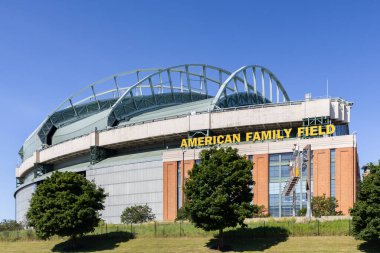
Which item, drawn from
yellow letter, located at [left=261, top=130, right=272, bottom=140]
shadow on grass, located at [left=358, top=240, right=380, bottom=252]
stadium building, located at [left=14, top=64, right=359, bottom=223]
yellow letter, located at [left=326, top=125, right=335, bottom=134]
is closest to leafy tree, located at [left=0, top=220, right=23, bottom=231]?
stadium building, located at [left=14, top=64, right=359, bottom=223]

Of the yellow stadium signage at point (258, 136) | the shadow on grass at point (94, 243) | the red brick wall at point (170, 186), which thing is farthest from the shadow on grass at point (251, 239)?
the red brick wall at point (170, 186)

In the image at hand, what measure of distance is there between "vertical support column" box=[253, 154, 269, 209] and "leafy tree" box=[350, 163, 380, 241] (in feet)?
143

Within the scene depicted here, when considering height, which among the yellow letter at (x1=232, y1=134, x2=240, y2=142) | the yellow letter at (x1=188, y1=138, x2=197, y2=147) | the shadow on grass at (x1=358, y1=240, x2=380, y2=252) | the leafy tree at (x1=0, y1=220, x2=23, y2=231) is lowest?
the leafy tree at (x1=0, y1=220, x2=23, y2=231)

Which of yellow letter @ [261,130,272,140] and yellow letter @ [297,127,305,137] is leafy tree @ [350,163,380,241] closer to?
yellow letter @ [297,127,305,137]

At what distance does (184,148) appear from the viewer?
12794cm

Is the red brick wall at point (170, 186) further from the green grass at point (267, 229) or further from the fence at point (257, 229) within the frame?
the green grass at point (267, 229)

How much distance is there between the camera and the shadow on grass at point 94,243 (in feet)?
289

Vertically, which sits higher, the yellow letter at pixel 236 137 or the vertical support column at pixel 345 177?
the yellow letter at pixel 236 137

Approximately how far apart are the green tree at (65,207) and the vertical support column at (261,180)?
114 ft

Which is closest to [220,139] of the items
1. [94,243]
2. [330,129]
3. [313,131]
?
[313,131]

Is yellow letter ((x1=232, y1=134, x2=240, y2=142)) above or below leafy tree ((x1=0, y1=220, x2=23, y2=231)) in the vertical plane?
above

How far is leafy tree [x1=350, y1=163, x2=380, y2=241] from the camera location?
218 feet

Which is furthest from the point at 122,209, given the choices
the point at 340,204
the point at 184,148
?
the point at 340,204

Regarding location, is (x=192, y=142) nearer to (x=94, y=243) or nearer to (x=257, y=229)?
(x=94, y=243)
